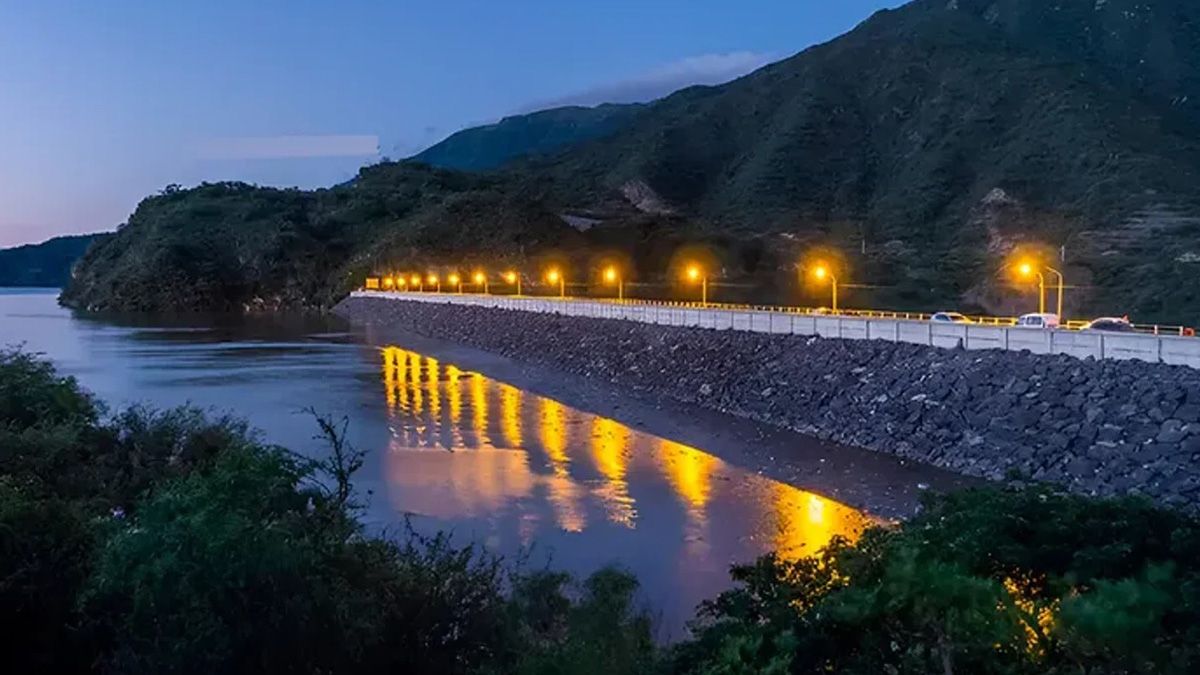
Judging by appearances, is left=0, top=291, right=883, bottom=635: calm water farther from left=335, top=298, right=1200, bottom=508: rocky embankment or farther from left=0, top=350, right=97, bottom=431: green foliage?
left=0, top=350, right=97, bottom=431: green foliage

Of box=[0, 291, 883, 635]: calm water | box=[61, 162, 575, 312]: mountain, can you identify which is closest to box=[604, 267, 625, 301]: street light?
box=[0, 291, 883, 635]: calm water

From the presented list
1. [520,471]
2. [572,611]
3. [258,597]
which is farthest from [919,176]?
[258,597]

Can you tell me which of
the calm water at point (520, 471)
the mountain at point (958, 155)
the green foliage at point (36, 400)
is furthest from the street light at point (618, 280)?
the green foliage at point (36, 400)

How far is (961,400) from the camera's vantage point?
28.9m

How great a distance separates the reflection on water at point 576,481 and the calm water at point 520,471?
0.06 metres

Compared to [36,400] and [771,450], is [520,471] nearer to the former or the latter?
[771,450]

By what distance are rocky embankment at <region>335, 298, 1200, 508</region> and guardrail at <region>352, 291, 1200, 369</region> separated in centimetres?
46

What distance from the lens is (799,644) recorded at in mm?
7664

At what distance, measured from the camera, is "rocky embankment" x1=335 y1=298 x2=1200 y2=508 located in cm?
2227

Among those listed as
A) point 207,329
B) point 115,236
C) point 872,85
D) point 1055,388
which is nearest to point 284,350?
point 207,329

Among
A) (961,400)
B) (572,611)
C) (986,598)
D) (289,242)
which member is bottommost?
(961,400)

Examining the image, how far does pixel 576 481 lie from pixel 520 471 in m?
2.10

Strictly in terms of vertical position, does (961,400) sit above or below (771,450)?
above

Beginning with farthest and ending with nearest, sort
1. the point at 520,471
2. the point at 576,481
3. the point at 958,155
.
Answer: the point at 958,155 < the point at 520,471 < the point at 576,481
